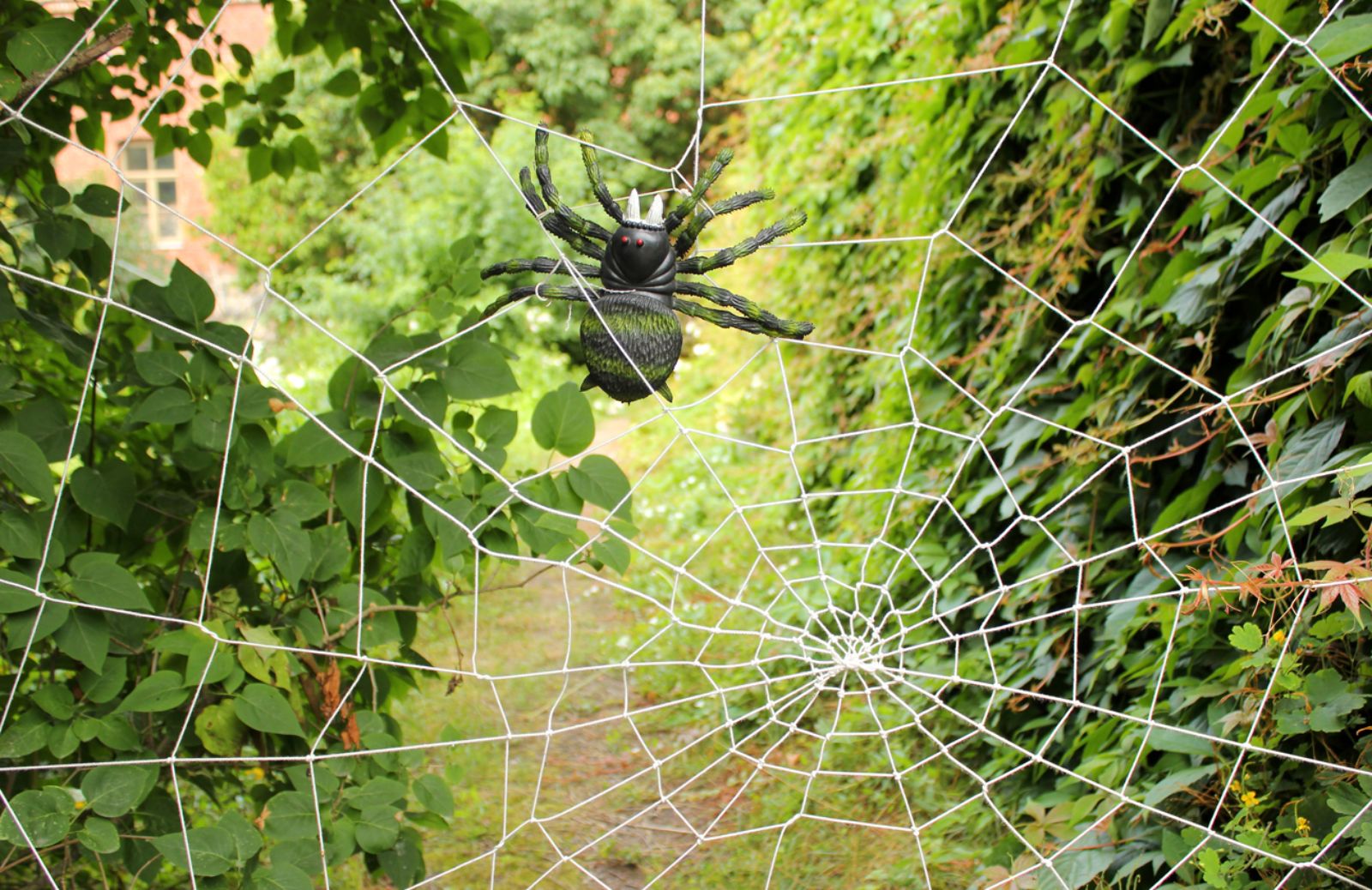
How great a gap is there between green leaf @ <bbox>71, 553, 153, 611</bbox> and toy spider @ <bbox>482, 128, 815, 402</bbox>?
534 mm

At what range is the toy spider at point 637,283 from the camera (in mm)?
941

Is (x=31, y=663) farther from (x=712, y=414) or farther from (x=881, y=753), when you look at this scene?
(x=712, y=414)

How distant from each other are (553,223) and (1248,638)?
2.90 ft

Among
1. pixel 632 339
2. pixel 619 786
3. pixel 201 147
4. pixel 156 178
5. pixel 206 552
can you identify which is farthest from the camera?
pixel 156 178

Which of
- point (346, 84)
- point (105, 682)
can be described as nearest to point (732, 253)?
point (105, 682)

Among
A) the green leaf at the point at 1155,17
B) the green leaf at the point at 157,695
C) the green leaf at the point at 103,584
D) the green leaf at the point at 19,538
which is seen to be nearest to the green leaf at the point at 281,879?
the green leaf at the point at 157,695

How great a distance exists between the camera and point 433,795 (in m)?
1.34

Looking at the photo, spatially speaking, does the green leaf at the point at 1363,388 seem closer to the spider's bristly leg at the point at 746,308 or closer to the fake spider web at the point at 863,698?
the fake spider web at the point at 863,698

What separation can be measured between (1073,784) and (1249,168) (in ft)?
3.26

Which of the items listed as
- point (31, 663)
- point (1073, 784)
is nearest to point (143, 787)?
point (31, 663)

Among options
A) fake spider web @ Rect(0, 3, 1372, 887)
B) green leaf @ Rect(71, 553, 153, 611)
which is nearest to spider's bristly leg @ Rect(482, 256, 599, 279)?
fake spider web @ Rect(0, 3, 1372, 887)

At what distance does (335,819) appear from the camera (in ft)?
4.25

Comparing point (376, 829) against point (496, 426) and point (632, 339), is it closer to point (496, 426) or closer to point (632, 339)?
point (496, 426)

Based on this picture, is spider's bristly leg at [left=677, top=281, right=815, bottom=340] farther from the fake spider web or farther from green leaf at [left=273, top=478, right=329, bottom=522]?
green leaf at [left=273, top=478, right=329, bottom=522]
